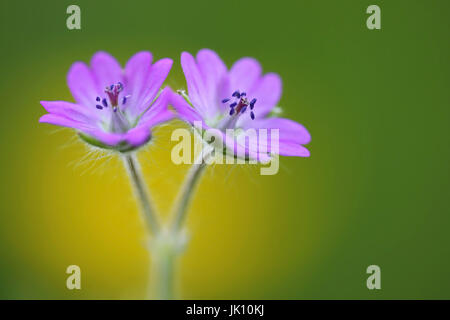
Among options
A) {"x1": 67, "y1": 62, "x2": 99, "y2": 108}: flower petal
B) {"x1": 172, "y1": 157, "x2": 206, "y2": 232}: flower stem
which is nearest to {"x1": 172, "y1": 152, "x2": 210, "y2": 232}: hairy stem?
{"x1": 172, "y1": 157, "x2": 206, "y2": 232}: flower stem

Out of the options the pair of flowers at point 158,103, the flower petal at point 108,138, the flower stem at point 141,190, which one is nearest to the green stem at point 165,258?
the flower stem at point 141,190

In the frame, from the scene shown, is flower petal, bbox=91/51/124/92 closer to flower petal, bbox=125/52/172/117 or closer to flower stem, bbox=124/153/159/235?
flower petal, bbox=125/52/172/117

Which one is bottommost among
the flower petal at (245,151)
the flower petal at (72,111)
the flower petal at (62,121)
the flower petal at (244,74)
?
the flower petal at (245,151)

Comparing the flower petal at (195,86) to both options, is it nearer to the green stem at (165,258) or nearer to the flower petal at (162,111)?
the flower petal at (162,111)

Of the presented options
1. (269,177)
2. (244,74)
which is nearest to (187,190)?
(244,74)

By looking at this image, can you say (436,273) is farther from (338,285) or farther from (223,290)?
(223,290)

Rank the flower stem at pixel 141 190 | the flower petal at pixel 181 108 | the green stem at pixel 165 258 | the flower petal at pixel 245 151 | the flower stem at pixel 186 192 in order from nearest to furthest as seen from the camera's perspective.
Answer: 1. the flower petal at pixel 181 108
2. the flower petal at pixel 245 151
3. the flower stem at pixel 141 190
4. the flower stem at pixel 186 192
5. the green stem at pixel 165 258
